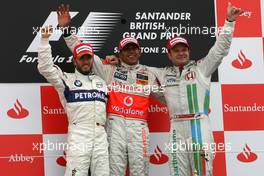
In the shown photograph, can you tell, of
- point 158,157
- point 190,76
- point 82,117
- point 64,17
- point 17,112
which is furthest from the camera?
point 158,157

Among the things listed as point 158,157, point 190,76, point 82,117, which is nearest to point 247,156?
point 158,157

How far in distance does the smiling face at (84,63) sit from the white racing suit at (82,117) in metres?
0.07

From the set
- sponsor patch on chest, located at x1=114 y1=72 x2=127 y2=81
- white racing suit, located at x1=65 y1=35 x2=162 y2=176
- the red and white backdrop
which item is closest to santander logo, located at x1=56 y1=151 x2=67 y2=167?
the red and white backdrop

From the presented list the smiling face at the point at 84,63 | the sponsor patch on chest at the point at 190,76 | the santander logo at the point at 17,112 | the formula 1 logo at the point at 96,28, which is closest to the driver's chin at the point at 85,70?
the smiling face at the point at 84,63

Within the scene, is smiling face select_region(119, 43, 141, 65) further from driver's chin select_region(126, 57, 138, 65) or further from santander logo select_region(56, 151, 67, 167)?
santander logo select_region(56, 151, 67, 167)

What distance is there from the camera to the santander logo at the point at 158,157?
3.98 metres

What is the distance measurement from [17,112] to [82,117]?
672 millimetres

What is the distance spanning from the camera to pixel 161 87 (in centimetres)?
377

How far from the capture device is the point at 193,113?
3.54 meters

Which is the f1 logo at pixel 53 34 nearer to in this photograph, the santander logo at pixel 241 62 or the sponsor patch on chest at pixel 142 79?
the sponsor patch on chest at pixel 142 79

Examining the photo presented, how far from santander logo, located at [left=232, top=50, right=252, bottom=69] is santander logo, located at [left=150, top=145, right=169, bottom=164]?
95 centimetres

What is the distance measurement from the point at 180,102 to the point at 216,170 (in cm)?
79

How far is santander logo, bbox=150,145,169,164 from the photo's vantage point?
13.0 ft

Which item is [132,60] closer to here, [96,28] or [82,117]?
[96,28]
